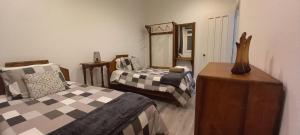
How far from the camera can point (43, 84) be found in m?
1.79

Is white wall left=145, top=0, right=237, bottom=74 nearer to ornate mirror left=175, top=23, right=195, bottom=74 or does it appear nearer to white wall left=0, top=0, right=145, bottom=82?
ornate mirror left=175, top=23, right=195, bottom=74

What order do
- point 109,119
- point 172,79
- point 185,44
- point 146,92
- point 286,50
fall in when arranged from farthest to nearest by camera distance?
point 185,44
point 146,92
point 172,79
point 109,119
point 286,50

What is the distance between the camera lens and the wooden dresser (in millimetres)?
739

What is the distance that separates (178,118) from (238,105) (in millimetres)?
1582

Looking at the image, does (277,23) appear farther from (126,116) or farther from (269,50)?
(126,116)

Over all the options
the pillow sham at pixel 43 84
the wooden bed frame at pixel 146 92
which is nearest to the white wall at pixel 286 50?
the wooden bed frame at pixel 146 92

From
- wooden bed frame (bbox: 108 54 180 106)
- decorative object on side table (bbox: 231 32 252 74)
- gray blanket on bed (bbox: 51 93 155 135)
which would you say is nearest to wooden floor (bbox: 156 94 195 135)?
wooden bed frame (bbox: 108 54 180 106)

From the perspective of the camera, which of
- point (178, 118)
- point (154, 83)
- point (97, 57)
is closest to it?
point (178, 118)

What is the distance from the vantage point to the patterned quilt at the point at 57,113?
1106 millimetres

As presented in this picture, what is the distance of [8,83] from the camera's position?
1.73 metres

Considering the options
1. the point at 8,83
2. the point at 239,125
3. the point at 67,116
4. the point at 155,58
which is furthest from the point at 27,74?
the point at 155,58

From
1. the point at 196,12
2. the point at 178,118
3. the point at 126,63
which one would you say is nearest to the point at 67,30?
the point at 126,63

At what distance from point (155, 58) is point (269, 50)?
3.74 meters

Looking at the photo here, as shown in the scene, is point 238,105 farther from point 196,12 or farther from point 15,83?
point 196,12
